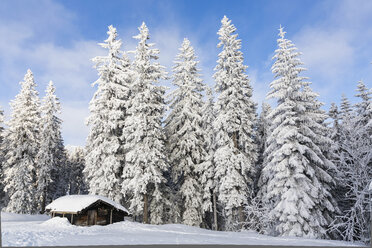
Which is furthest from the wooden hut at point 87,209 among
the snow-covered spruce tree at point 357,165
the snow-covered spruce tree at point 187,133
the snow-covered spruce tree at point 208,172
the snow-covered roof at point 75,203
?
the snow-covered spruce tree at point 357,165

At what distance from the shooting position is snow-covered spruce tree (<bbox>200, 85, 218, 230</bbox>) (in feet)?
81.5

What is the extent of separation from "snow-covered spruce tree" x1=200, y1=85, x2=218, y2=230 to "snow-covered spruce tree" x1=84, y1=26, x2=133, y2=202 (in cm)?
775

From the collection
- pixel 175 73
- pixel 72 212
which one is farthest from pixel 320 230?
pixel 175 73

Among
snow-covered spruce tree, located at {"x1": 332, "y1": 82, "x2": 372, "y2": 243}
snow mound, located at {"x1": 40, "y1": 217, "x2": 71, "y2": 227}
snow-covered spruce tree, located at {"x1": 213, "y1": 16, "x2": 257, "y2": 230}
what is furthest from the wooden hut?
snow-covered spruce tree, located at {"x1": 332, "y1": 82, "x2": 372, "y2": 243}

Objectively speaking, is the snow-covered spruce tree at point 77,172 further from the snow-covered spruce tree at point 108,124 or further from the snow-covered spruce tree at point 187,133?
the snow-covered spruce tree at point 187,133

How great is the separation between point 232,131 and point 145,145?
24.9 ft

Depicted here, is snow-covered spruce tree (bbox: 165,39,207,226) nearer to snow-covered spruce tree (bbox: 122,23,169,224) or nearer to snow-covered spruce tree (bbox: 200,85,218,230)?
snow-covered spruce tree (bbox: 200,85,218,230)

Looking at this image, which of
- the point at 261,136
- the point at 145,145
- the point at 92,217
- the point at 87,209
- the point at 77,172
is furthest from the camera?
the point at 77,172

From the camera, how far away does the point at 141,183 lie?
21656mm

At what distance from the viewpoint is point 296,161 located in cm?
1855

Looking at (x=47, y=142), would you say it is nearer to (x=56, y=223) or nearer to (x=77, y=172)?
(x=56, y=223)

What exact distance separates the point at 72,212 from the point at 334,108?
30.3 meters

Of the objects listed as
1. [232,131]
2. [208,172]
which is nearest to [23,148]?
[208,172]

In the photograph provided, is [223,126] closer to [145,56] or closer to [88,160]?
[145,56]
